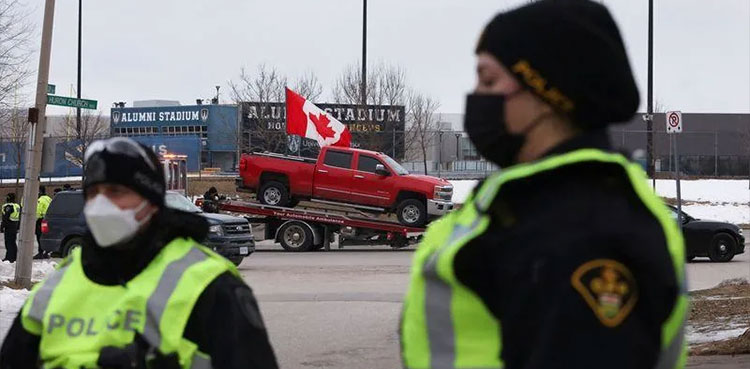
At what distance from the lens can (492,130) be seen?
2125 mm

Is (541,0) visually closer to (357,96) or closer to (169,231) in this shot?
(169,231)

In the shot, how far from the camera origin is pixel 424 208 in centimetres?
2880

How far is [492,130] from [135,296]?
1394 millimetres

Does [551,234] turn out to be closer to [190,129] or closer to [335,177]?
[335,177]

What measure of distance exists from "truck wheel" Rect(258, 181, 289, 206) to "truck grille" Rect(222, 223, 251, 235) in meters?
5.64

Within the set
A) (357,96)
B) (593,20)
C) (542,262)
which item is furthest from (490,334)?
(357,96)

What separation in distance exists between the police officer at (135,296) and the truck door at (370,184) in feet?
83.2

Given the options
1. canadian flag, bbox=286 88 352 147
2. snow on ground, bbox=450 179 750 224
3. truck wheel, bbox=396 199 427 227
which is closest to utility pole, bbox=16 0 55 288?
truck wheel, bbox=396 199 427 227

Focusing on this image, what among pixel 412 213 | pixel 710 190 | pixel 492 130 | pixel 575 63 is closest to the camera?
pixel 575 63

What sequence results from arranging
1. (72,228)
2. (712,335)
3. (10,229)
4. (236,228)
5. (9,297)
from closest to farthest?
(712,335)
(9,297)
(236,228)
(72,228)
(10,229)

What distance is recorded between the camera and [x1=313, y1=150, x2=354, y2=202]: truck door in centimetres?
2895

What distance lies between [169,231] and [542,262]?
5.54ft

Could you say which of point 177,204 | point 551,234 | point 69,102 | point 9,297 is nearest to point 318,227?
point 69,102

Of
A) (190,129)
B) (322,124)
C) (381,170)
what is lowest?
(381,170)
